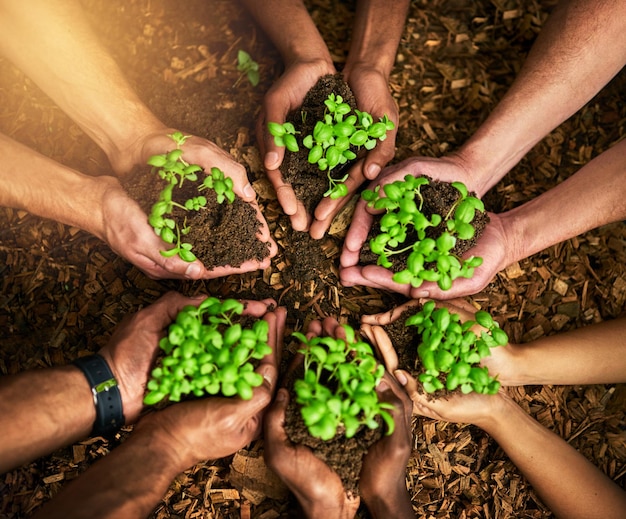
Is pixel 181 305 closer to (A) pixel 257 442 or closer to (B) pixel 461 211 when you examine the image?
(A) pixel 257 442

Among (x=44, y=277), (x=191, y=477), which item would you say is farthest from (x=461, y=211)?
(x=44, y=277)

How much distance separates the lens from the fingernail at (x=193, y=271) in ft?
9.09

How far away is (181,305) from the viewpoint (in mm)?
2795

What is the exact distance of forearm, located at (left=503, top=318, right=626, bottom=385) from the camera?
2.96 meters

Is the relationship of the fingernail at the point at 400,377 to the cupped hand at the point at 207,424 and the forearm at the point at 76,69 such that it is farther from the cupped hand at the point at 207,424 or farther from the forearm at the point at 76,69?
the forearm at the point at 76,69

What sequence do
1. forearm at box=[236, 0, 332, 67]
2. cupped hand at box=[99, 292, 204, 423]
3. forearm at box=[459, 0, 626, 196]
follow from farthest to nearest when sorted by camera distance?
forearm at box=[236, 0, 332, 67]
forearm at box=[459, 0, 626, 196]
cupped hand at box=[99, 292, 204, 423]

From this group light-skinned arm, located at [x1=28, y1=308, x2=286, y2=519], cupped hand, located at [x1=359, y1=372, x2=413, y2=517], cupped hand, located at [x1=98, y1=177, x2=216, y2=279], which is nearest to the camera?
light-skinned arm, located at [x1=28, y1=308, x2=286, y2=519]

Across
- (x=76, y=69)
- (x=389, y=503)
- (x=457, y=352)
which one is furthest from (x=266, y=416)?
(x=76, y=69)

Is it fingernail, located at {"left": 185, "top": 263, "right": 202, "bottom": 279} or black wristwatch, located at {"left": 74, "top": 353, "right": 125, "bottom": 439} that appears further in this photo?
fingernail, located at {"left": 185, "top": 263, "right": 202, "bottom": 279}

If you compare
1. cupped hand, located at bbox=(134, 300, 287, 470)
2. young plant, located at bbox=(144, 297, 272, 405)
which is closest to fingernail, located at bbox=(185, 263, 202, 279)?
young plant, located at bbox=(144, 297, 272, 405)

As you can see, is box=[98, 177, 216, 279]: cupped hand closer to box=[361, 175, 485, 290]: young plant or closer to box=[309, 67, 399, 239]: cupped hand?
box=[309, 67, 399, 239]: cupped hand

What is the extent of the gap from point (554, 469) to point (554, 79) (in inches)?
86.5

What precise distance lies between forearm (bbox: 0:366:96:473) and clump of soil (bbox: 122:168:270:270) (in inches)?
34.1

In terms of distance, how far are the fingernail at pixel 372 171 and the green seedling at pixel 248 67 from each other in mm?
1089
